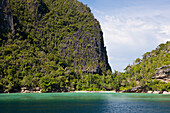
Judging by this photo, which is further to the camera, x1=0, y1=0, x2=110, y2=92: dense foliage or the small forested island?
x1=0, y1=0, x2=110, y2=92: dense foliage

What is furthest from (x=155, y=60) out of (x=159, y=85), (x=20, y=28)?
(x=20, y=28)

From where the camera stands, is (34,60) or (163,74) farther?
(34,60)

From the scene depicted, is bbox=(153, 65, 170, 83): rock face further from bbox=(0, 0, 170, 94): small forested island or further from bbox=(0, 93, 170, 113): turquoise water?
bbox=(0, 93, 170, 113): turquoise water

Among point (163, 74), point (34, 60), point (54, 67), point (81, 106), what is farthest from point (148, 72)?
point (81, 106)

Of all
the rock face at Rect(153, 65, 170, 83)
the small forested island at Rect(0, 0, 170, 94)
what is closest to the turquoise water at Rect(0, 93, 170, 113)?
the small forested island at Rect(0, 0, 170, 94)

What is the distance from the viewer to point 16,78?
451 feet

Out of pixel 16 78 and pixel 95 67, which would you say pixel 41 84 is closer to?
pixel 16 78

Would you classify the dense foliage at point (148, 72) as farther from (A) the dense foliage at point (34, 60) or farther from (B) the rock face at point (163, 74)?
(A) the dense foliage at point (34, 60)

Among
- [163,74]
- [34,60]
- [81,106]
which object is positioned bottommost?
A: [81,106]

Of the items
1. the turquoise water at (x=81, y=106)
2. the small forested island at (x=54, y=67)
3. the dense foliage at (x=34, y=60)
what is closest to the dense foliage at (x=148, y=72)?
the small forested island at (x=54, y=67)

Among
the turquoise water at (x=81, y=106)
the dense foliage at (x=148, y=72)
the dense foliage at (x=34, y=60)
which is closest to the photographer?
the turquoise water at (x=81, y=106)

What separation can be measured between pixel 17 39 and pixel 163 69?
350 feet

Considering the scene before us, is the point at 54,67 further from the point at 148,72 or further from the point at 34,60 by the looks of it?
the point at 148,72

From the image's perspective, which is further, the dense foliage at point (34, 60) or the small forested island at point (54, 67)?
the dense foliage at point (34, 60)
